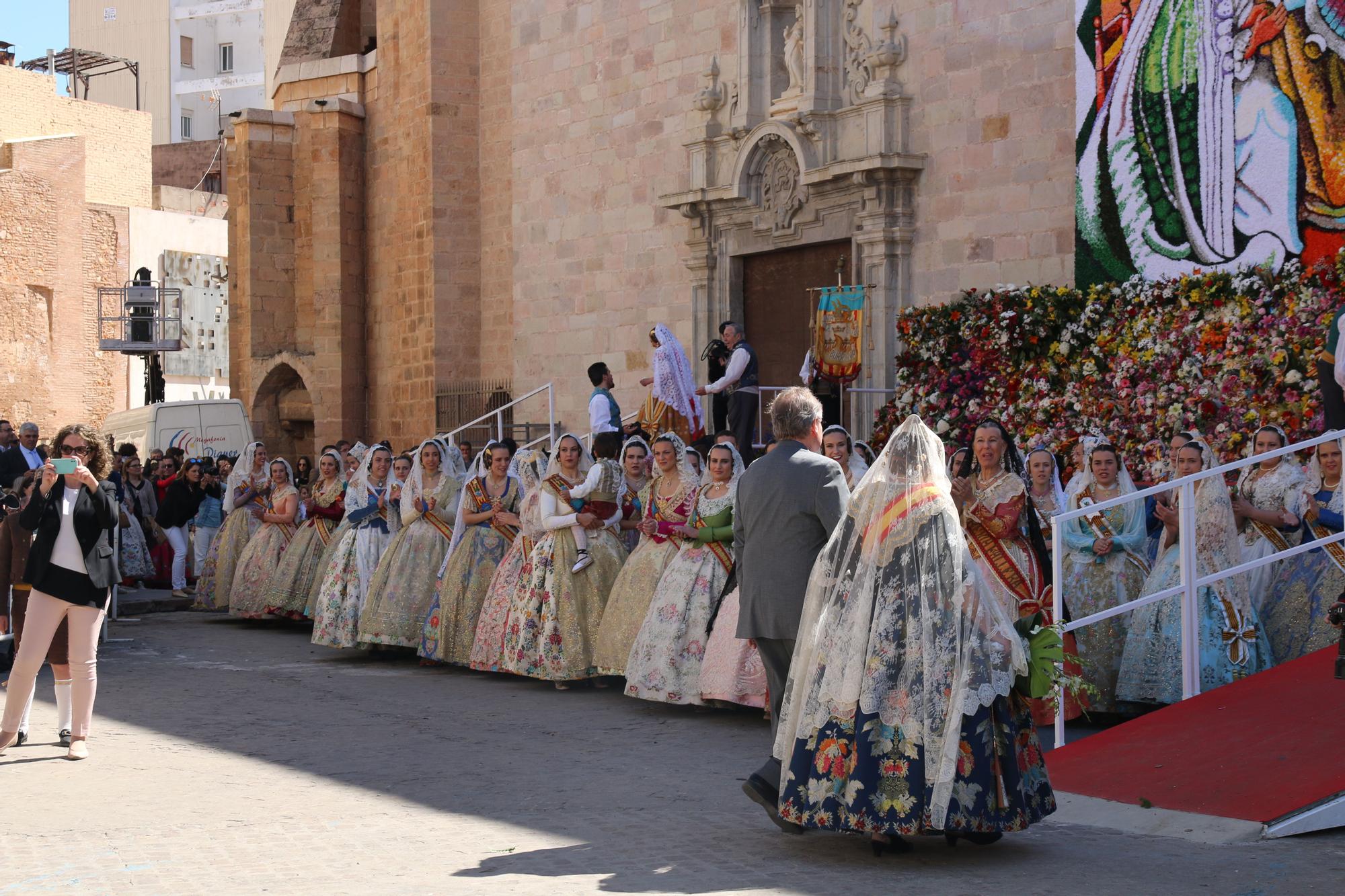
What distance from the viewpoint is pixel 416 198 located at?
2308 centimetres

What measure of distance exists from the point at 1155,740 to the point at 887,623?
2.11 m

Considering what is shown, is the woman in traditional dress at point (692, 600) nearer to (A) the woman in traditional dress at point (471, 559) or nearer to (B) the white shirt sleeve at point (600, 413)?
(A) the woman in traditional dress at point (471, 559)

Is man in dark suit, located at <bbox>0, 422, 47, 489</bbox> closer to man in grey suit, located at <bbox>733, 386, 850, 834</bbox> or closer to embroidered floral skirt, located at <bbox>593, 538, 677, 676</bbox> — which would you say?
embroidered floral skirt, located at <bbox>593, 538, 677, 676</bbox>

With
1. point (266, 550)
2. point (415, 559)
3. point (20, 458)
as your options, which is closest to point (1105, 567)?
point (415, 559)

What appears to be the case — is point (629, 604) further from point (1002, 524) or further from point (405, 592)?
point (1002, 524)

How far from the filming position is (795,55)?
1634 cm

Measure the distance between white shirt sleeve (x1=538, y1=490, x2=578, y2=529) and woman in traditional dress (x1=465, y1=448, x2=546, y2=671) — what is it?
0.09 meters

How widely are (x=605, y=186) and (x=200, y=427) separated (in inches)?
282

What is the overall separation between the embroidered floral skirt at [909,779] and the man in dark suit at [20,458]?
34.4 feet

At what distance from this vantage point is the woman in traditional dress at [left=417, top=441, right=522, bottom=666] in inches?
452

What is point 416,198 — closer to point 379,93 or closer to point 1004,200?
point 379,93

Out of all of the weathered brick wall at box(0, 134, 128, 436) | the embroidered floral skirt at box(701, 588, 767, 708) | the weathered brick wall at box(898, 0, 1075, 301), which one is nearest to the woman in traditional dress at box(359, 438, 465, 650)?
the embroidered floral skirt at box(701, 588, 767, 708)

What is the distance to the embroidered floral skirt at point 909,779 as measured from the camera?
5.46m

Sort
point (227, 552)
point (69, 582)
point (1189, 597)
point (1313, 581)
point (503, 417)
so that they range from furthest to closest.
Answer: point (503, 417), point (227, 552), point (1313, 581), point (69, 582), point (1189, 597)
